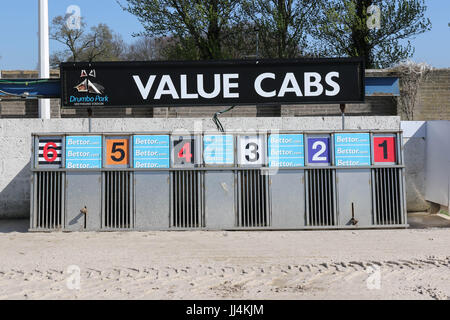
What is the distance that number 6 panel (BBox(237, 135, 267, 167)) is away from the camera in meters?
10.3

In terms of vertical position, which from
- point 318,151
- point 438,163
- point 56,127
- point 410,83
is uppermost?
point 410,83

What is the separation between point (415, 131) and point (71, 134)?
8.60 m

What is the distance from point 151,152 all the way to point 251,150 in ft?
6.95

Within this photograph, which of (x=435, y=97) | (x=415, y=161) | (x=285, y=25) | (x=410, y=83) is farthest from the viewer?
(x=285, y=25)

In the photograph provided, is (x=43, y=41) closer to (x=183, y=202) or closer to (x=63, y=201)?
(x=63, y=201)

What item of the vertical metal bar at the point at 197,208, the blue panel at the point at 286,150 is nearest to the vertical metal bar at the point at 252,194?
the blue panel at the point at 286,150

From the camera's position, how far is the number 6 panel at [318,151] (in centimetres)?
1034

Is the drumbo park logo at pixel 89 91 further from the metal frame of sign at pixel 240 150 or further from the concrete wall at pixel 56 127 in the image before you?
the metal frame of sign at pixel 240 150

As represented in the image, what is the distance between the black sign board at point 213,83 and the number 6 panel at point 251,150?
0.92 m

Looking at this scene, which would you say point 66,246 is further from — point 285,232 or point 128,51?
point 128,51

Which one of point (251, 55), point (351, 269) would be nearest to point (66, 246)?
point (351, 269)

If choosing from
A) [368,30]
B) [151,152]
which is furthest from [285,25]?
[151,152]

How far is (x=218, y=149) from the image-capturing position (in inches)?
406
